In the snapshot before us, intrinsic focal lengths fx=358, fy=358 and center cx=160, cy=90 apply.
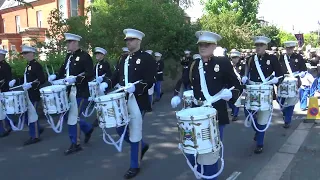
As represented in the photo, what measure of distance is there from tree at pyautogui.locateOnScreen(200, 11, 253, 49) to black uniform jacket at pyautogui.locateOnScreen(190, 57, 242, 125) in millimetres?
23066

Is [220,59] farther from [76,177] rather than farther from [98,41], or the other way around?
[98,41]

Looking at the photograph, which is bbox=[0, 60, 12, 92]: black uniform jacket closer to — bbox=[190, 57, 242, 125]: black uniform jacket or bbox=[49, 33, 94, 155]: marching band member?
bbox=[49, 33, 94, 155]: marching band member

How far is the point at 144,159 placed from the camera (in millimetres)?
5941

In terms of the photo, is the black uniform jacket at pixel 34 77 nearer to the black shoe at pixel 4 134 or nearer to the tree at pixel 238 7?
the black shoe at pixel 4 134

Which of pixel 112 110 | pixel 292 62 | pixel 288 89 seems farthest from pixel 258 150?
pixel 292 62

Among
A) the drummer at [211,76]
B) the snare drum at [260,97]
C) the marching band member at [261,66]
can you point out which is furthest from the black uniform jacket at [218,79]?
the marching band member at [261,66]

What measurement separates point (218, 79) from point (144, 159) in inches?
89.2

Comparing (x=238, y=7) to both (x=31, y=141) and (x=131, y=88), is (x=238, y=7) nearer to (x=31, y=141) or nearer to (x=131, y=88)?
(x=31, y=141)

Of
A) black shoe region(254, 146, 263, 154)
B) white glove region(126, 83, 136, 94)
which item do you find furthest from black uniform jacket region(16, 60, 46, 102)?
black shoe region(254, 146, 263, 154)

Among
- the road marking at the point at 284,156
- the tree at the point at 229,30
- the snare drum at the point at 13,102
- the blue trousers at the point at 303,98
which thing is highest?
the tree at the point at 229,30

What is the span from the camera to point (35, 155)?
6.41 meters

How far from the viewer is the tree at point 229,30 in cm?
2794

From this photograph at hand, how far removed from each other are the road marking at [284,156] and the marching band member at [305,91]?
2514mm

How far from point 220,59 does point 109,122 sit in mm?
1681
